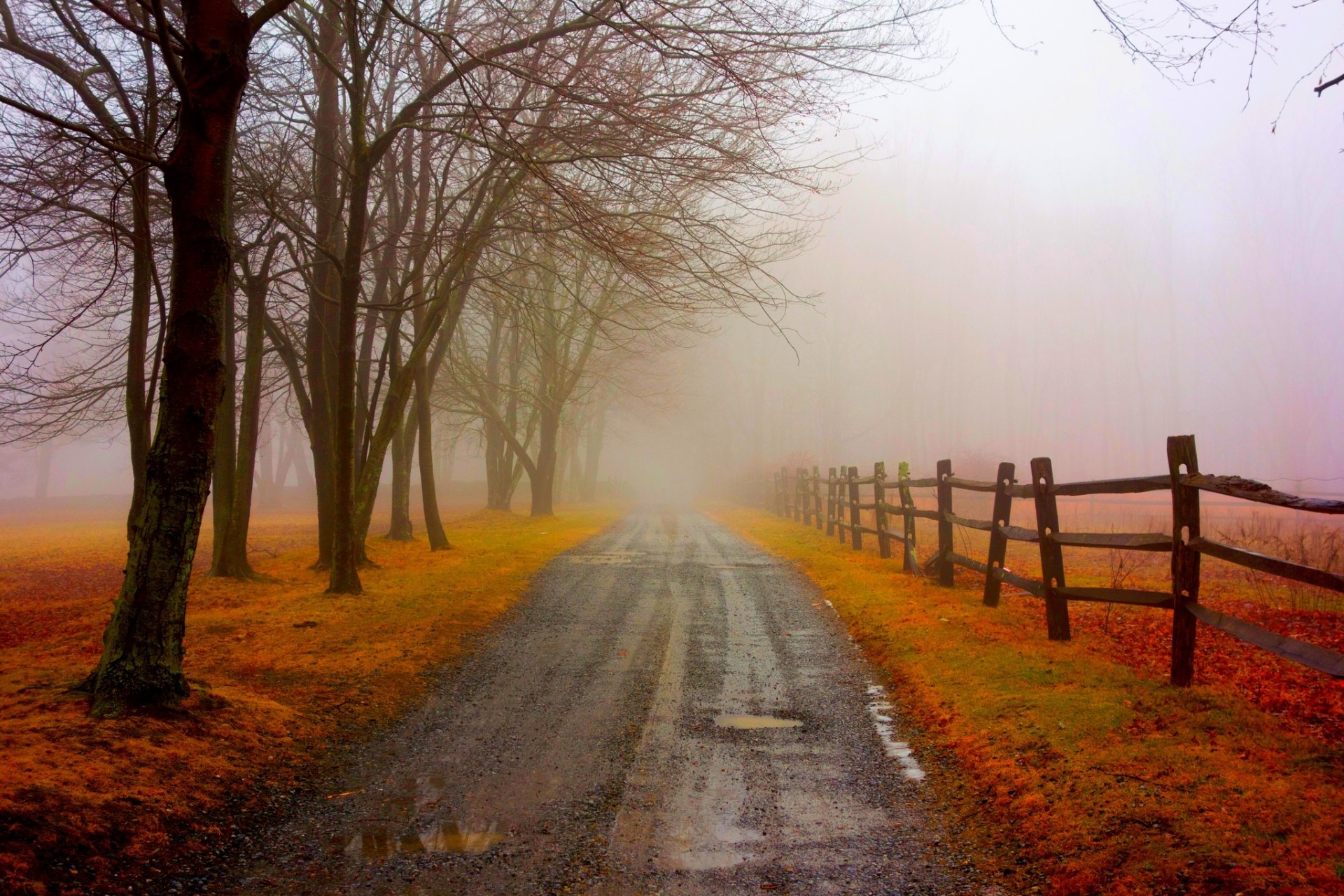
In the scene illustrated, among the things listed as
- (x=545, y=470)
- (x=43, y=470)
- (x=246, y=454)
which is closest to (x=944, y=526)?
(x=246, y=454)

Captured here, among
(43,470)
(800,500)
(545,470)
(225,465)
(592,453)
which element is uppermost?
(592,453)

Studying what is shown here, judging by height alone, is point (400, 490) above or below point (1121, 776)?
above

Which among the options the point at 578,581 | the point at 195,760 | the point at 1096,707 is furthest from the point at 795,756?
the point at 578,581

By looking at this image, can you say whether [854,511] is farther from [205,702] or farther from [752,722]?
[205,702]

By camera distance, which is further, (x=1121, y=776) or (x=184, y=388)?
(x=184, y=388)

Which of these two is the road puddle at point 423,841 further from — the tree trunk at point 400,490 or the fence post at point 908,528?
the tree trunk at point 400,490

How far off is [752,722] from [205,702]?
345cm

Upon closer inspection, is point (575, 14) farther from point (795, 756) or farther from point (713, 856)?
point (713, 856)

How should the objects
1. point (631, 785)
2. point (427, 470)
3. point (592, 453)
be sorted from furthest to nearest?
point (592, 453), point (427, 470), point (631, 785)

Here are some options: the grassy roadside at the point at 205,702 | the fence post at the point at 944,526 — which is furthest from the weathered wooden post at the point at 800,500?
the fence post at the point at 944,526

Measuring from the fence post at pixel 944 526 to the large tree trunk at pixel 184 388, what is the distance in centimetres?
819

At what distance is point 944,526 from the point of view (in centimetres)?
1112

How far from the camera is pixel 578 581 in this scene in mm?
12039

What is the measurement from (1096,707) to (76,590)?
1491cm
